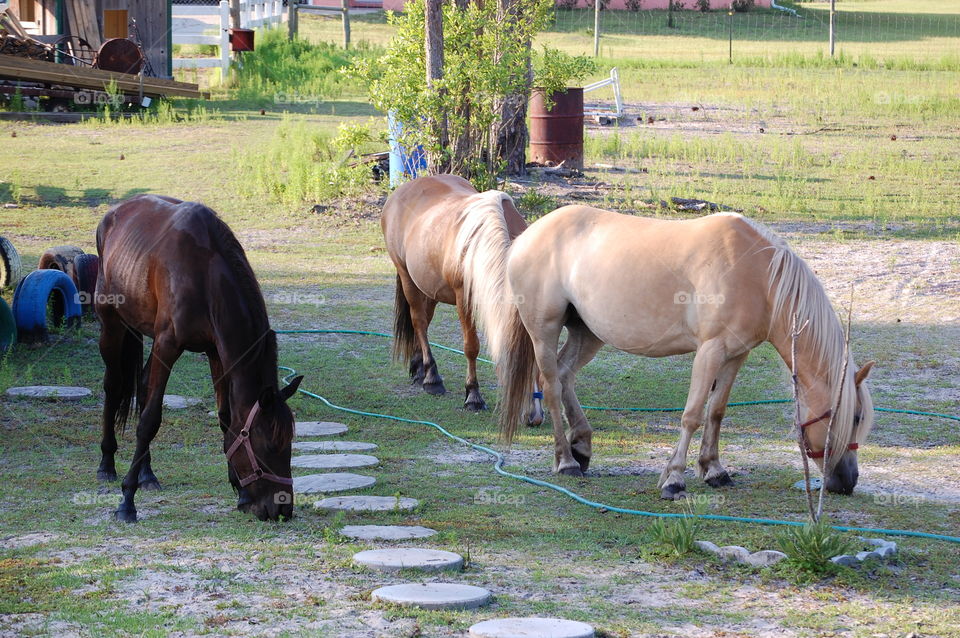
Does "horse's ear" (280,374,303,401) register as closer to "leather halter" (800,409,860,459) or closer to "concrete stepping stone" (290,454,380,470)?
"concrete stepping stone" (290,454,380,470)

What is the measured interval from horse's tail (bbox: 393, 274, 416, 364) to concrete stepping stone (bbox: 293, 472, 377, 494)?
273cm

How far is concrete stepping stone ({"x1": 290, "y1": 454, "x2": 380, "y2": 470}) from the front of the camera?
6855mm

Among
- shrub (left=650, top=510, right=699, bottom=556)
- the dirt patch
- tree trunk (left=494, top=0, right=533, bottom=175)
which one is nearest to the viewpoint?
shrub (left=650, top=510, right=699, bottom=556)

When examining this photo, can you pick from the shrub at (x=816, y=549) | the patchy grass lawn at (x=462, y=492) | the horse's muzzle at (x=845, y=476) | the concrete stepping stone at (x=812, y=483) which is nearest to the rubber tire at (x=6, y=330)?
the patchy grass lawn at (x=462, y=492)

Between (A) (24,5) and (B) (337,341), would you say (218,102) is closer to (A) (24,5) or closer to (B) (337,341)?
(A) (24,5)

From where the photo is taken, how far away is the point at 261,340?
19.0 ft
